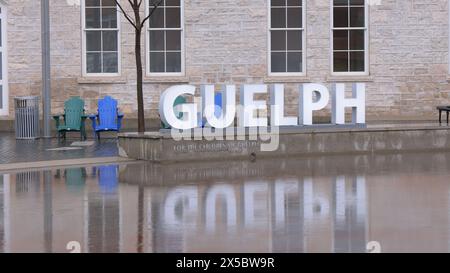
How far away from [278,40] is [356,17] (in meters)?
2.48

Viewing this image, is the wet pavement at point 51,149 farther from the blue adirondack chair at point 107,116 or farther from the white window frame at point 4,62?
the white window frame at point 4,62

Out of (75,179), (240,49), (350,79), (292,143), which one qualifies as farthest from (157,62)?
(75,179)

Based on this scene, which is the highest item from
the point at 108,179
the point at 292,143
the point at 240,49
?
the point at 240,49

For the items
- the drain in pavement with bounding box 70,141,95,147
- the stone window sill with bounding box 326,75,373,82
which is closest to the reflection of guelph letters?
the drain in pavement with bounding box 70,141,95,147

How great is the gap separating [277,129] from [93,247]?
1006 centimetres

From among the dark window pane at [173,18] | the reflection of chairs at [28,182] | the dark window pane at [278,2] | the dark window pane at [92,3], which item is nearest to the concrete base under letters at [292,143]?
the reflection of chairs at [28,182]

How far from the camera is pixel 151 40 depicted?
89.9 feet

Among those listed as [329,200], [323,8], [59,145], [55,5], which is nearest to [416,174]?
[329,200]

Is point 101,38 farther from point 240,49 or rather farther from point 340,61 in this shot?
point 340,61

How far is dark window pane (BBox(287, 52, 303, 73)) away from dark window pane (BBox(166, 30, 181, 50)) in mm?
3387

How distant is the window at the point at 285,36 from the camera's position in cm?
2755

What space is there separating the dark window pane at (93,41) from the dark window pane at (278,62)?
17.3 ft

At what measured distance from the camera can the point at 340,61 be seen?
1091 inches

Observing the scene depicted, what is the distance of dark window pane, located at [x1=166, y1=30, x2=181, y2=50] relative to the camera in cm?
2734
